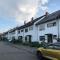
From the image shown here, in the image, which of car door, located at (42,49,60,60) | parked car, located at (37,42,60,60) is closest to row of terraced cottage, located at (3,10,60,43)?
parked car, located at (37,42,60,60)

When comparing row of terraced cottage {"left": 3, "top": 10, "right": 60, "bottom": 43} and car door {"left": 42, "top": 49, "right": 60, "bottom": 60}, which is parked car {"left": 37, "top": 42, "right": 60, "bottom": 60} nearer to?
car door {"left": 42, "top": 49, "right": 60, "bottom": 60}

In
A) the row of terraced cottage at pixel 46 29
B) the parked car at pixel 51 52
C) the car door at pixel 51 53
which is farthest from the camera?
the row of terraced cottage at pixel 46 29

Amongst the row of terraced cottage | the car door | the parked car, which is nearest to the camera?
the car door

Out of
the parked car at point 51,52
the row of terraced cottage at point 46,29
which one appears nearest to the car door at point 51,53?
the parked car at point 51,52

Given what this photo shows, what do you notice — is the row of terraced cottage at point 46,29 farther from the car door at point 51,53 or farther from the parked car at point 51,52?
the car door at point 51,53

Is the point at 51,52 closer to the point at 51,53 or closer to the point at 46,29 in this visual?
the point at 51,53

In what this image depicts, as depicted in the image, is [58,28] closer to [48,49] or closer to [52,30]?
[52,30]

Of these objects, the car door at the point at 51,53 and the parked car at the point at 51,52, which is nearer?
the car door at the point at 51,53

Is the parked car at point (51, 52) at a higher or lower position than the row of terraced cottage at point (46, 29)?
lower

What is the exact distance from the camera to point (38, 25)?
143 ft

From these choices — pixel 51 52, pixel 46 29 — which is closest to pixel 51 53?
pixel 51 52

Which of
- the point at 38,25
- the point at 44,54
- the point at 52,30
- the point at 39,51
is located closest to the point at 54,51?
the point at 44,54

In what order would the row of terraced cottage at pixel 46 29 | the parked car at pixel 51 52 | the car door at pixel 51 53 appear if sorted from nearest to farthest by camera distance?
the car door at pixel 51 53 → the parked car at pixel 51 52 → the row of terraced cottage at pixel 46 29

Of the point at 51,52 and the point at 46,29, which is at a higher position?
the point at 46,29
